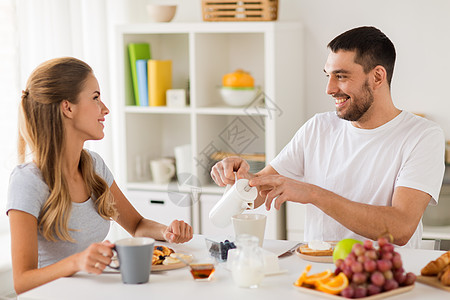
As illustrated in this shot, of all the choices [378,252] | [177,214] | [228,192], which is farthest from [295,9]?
[378,252]

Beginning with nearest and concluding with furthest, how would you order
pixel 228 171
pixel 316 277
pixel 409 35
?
pixel 316 277 → pixel 228 171 → pixel 409 35

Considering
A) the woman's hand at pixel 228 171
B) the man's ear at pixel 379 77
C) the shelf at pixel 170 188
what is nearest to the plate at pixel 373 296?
the woman's hand at pixel 228 171

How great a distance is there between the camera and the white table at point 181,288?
1.40m

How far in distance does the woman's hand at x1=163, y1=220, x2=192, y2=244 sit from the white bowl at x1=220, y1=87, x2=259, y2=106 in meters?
1.53

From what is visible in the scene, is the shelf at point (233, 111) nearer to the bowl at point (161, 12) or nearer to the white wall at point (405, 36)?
the white wall at point (405, 36)

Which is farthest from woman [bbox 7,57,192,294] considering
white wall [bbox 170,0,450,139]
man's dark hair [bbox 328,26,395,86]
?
white wall [bbox 170,0,450,139]

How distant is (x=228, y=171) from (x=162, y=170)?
1.55m

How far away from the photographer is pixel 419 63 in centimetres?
325

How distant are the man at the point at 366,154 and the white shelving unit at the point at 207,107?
941 mm

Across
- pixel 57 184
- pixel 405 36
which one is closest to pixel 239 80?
pixel 405 36

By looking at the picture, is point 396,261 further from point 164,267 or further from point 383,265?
point 164,267

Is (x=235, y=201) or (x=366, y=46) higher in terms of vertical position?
(x=366, y=46)

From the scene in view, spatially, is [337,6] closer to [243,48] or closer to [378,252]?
[243,48]

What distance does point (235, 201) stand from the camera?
172 cm
